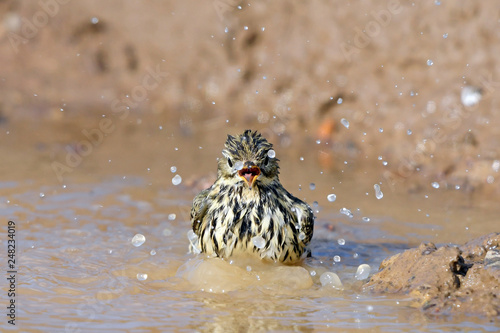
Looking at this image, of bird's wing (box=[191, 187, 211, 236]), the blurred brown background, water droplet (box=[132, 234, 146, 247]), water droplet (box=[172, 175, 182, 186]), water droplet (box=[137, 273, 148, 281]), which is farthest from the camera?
the blurred brown background

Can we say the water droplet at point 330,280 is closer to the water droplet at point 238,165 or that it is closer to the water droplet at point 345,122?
the water droplet at point 238,165

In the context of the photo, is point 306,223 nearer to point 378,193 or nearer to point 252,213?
point 252,213

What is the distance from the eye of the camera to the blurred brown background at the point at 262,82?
958 centimetres

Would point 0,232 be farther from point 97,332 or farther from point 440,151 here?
point 440,151

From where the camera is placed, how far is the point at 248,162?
6.36 metres

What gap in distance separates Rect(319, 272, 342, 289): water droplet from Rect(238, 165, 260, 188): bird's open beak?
0.94 metres

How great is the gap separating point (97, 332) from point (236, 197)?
2.01 m

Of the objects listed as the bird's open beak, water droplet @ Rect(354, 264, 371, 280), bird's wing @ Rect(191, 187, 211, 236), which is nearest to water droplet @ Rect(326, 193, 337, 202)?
bird's wing @ Rect(191, 187, 211, 236)

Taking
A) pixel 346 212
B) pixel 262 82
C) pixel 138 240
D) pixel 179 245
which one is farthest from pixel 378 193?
pixel 262 82

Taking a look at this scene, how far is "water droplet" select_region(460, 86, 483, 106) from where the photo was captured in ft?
31.0

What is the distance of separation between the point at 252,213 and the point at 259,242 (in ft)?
0.80

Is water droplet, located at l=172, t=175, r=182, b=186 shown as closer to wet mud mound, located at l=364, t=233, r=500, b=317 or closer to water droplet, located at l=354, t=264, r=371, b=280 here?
water droplet, located at l=354, t=264, r=371, b=280

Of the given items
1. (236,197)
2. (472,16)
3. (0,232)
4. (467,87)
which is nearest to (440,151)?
(467,87)

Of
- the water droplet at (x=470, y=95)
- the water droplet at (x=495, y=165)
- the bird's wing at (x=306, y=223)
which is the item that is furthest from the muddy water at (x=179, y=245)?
the water droplet at (x=470, y=95)
